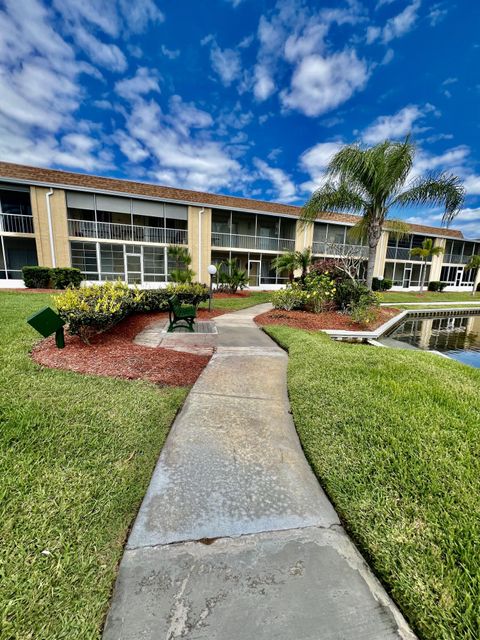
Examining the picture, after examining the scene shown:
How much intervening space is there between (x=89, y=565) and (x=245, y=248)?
70.1 ft

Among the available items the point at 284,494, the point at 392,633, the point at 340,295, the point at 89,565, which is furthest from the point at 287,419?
the point at 340,295

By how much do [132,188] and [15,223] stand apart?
695 cm

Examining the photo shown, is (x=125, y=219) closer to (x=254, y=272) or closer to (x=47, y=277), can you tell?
(x=47, y=277)

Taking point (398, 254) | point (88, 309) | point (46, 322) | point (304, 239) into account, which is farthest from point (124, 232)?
point (398, 254)

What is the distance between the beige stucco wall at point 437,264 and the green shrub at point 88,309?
34272 millimetres

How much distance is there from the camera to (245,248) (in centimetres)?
2180

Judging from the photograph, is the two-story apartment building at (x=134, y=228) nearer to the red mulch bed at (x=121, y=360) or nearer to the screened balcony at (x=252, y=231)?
the screened balcony at (x=252, y=231)

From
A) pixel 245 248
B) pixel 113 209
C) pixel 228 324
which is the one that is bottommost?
pixel 228 324

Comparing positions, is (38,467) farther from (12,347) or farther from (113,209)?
(113,209)

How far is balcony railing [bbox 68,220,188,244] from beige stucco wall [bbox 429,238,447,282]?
88.3 ft

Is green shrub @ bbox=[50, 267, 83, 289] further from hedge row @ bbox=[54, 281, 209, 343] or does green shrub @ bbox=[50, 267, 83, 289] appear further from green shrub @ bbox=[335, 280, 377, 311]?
green shrub @ bbox=[335, 280, 377, 311]

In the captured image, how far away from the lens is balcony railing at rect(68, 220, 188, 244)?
57.1 feet

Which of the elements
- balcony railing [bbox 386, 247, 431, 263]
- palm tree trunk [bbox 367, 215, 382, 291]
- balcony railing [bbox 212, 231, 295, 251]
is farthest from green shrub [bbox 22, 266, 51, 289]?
balcony railing [bbox 386, 247, 431, 263]

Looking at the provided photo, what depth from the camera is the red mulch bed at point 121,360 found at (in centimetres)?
442
